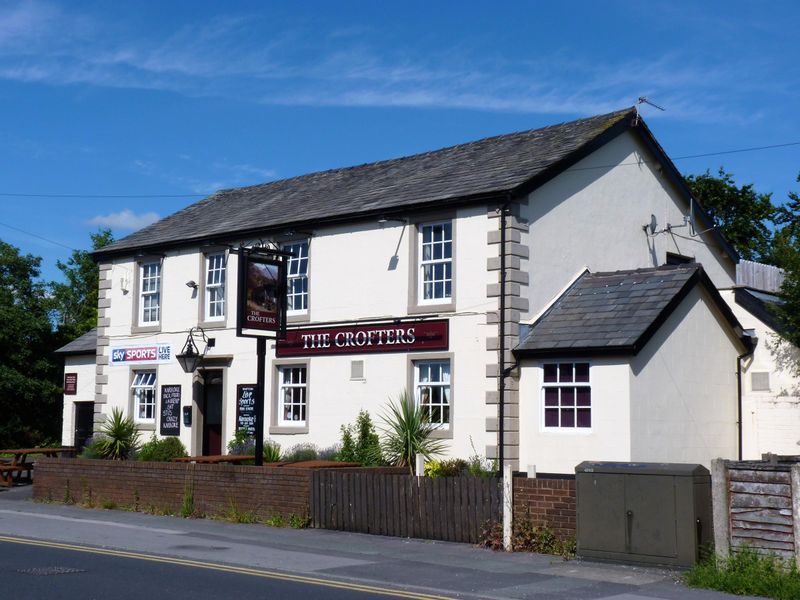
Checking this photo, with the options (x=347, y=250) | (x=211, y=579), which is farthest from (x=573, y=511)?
(x=347, y=250)

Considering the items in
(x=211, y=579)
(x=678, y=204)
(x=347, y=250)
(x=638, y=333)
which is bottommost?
(x=211, y=579)

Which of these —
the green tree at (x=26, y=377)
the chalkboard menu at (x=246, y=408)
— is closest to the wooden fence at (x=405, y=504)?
the chalkboard menu at (x=246, y=408)

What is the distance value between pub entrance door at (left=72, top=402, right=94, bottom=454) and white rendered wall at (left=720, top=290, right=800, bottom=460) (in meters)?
20.1

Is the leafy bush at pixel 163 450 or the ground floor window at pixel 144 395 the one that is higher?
the ground floor window at pixel 144 395

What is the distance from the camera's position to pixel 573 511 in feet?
45.0

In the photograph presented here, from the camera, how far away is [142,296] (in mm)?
27484

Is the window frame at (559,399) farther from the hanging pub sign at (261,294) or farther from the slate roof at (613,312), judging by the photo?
the hanging pub sign at (261,294)

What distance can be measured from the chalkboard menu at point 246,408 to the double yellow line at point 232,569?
8921mm

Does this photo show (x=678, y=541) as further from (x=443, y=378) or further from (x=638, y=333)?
(x=443, y=378)

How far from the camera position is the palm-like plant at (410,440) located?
20.3 metres

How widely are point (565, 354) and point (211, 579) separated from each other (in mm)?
9446

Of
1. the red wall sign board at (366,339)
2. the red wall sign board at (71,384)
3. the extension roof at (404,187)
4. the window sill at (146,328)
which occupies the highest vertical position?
the extension roof at (404,187)

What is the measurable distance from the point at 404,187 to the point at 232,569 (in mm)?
12399

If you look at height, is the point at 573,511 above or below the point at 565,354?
below
